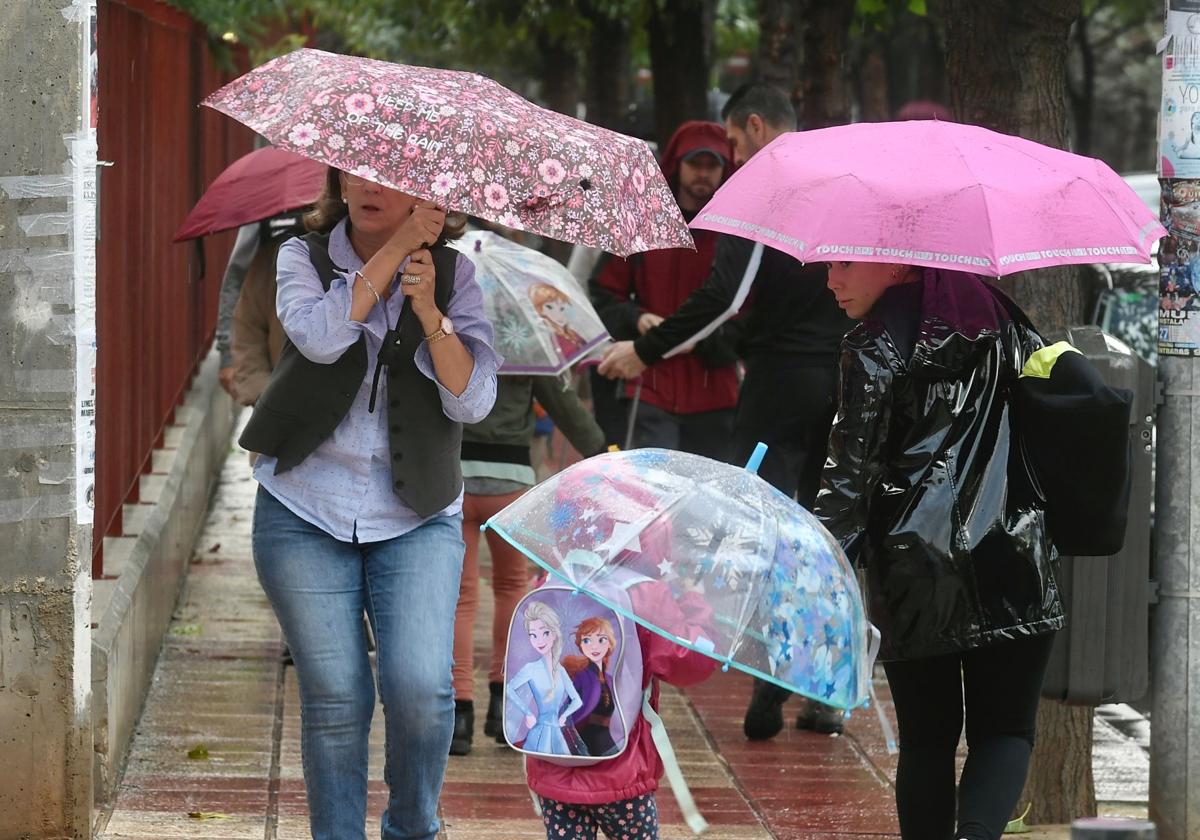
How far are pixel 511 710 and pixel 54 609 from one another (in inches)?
58.0

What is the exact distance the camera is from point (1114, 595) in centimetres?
511

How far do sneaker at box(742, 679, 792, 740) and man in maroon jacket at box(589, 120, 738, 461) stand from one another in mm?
952

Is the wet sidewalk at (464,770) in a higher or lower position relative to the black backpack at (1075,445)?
lower

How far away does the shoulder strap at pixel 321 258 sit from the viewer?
410cm

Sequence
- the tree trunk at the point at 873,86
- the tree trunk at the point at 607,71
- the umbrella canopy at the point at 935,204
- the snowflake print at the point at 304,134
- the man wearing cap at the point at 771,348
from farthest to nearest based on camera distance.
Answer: the tree trunk at the point at 873,86 < the tree trunk at the point at 607,71 < the man wearing cap at the point at 771,348 < the umbrella canopy at the point at 935,204 < the snowflake print at the point at 304,134

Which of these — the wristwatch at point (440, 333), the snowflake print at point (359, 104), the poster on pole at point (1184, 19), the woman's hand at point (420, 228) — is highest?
the poster on pole at point (1184, 19)

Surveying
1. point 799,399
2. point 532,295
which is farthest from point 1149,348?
point 532,295

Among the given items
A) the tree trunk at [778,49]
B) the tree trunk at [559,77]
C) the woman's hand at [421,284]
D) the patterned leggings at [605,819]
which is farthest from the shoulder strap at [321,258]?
the tree trunk at [559,77]

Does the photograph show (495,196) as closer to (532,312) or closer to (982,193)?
(982,193)

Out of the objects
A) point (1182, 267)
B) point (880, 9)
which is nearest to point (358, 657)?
point (1182, 267)

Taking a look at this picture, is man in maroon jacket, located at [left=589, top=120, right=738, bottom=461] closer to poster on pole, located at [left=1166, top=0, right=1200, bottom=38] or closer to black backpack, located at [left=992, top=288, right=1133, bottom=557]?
poster on pole, located at [left=1166, top=0, right=1200, bottom=38]

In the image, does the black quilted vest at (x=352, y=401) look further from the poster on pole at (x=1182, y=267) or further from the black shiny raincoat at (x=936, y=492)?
the poster on pole at (x=1182, y=267)

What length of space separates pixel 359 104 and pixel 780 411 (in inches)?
121

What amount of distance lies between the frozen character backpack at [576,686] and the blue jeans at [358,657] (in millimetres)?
187
